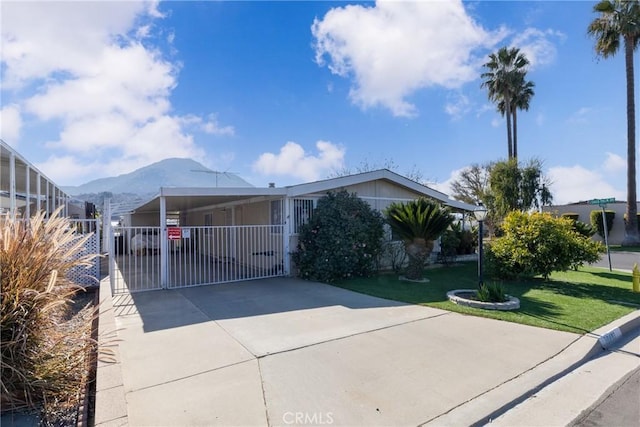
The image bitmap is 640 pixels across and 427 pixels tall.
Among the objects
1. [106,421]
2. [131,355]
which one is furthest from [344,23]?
[106,421]

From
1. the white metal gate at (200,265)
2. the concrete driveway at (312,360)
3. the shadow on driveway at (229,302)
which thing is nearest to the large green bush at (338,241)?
the shadow on driveway at (229,302)

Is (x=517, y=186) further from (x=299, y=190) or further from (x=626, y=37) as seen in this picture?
(x=299, y=190)

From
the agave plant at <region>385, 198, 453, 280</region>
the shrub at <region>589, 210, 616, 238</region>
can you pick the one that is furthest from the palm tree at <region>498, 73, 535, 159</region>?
the agave plant at <region>385, 198, 453, 280</region>

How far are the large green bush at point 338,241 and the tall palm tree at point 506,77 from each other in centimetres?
2046

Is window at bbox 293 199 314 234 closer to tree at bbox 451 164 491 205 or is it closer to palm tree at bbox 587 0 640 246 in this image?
→ palm tree at bbox 587 0 640 246

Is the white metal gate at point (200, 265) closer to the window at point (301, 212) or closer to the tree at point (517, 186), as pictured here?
the window at point (301, 212)

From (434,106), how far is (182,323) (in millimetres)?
14501

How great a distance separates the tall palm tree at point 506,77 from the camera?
24.4 m

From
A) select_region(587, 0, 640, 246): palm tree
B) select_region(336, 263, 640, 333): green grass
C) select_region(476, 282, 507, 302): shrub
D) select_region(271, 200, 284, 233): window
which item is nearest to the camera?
select_region(336, 263, 640, 333): green grass

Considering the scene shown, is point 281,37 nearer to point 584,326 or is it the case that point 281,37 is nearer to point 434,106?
point 434,106

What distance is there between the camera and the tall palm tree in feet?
79.9

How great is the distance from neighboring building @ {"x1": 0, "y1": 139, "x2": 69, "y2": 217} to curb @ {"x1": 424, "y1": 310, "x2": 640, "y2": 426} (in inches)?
310

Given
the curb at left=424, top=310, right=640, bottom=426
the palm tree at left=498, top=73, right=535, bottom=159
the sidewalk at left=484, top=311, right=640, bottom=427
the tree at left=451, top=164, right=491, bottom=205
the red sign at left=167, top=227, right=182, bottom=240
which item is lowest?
the sidewalk at left=484, top=311, right=640, bottom=427

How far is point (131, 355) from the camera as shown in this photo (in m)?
4.14
